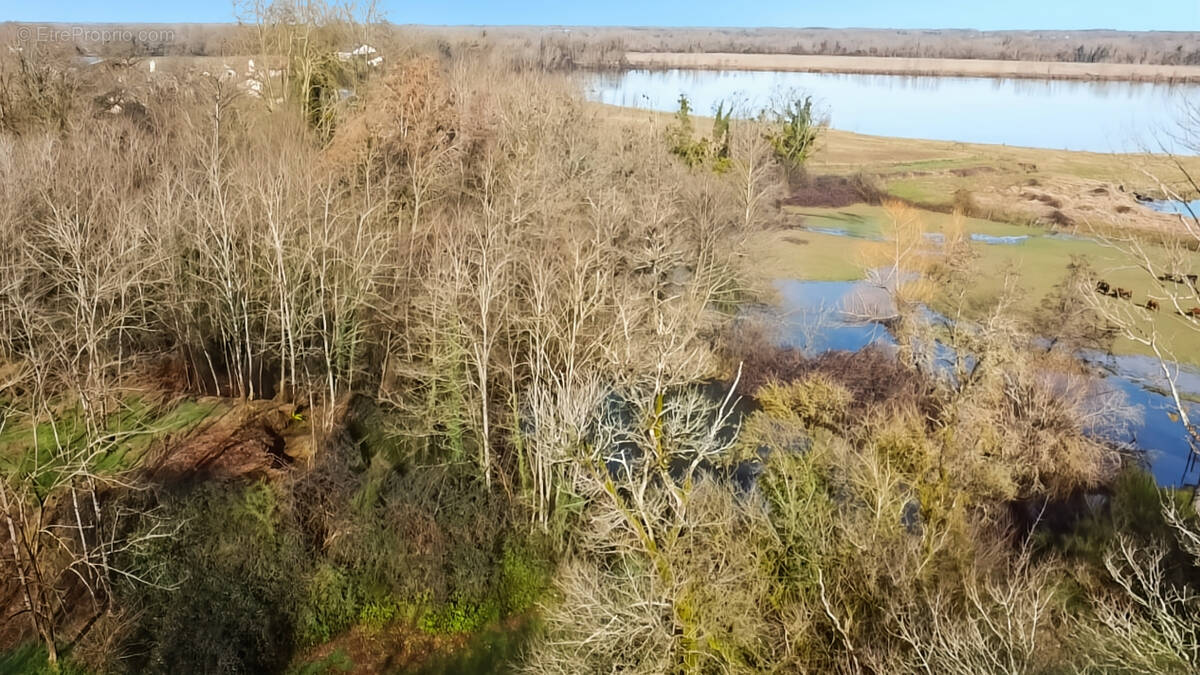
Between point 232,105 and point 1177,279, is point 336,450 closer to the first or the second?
point 1177,279

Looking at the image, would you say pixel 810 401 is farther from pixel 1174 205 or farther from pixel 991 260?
pixel 991 260

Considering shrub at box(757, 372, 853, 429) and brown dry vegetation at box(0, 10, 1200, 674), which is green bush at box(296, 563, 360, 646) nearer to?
brown dry vegetation at box(0, 10, 1200, 674)

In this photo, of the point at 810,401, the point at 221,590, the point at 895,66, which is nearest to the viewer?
the point at 221,590

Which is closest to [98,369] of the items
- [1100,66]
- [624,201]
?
[624,201]

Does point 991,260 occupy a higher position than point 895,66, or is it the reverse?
point 895,66

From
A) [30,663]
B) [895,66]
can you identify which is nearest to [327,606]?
[30,663]

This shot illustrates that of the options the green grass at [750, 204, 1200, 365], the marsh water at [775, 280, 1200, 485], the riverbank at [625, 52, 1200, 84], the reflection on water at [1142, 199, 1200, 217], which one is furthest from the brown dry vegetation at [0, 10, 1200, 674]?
the riverbank at [625, 52, 1200, 84]

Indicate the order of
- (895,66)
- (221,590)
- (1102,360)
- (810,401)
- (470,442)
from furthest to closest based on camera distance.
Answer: (895,66) < (1102,360) < (810,401) < (470,442) < (221,590)
